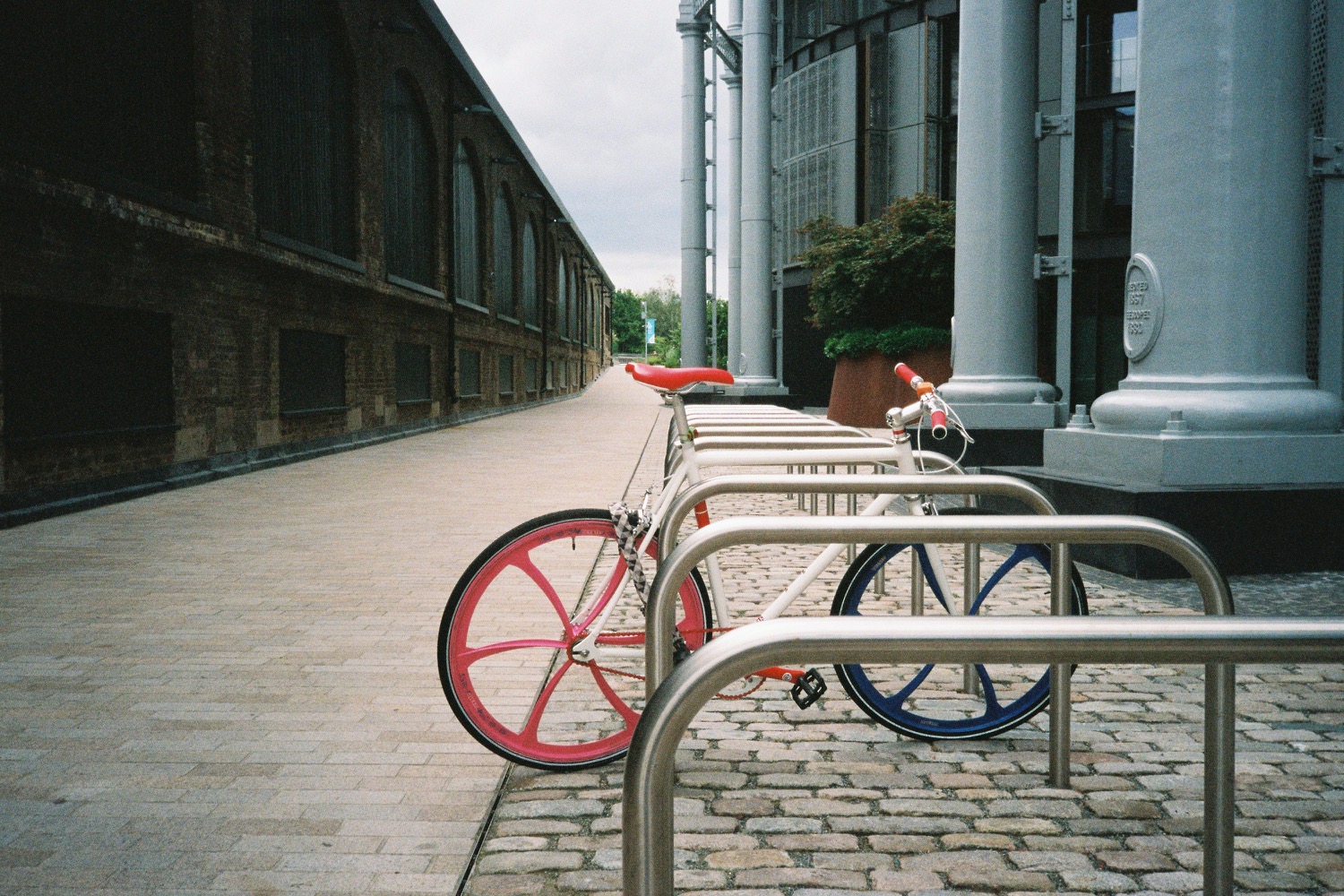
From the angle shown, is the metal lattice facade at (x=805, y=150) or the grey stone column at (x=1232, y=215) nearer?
the grey stone column at (x=1232, y=215)

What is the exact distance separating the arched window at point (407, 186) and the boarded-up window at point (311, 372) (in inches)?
144

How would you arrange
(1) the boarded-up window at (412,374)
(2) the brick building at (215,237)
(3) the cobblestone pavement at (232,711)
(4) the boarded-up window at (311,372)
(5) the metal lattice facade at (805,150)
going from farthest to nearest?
(5) the metal lattice facade at (805,150) → (1) the boarded-up window at (412,374) → (4) the boarded-up window at (311,372) → (2) the brick building at (215,237) → (3) the cobblestone pavement at (232,711)

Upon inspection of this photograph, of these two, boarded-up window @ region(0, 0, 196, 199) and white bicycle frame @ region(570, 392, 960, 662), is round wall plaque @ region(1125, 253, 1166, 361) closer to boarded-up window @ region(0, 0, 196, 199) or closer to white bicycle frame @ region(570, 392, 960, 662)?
white bicycle frame @ region(570, 392, 960, 662)

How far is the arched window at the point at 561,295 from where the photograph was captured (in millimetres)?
50062

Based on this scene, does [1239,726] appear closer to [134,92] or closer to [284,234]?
[134,92]

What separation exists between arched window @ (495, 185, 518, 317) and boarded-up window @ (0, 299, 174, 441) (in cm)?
2150

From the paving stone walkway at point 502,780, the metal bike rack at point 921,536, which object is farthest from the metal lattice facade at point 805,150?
the metal bike rack at point 921,536

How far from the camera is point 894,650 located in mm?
1619

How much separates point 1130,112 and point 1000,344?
15.6 m

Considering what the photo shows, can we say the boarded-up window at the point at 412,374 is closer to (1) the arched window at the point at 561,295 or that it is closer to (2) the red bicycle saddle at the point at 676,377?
(2) the red bicycle saddle at the point at 676,377

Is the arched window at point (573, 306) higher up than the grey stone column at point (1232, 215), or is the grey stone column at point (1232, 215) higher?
the arched window at point (573, 306)

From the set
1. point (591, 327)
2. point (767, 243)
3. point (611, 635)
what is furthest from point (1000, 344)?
point (591, 327)

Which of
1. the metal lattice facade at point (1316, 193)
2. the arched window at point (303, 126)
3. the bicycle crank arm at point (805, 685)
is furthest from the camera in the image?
the arched window at point (303, 126)

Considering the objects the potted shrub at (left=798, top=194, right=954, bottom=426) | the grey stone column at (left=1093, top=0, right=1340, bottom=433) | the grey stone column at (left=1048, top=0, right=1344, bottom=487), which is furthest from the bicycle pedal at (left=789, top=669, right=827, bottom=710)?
the potted shrub at (left=798, top=194, right=954, bottom=426)
